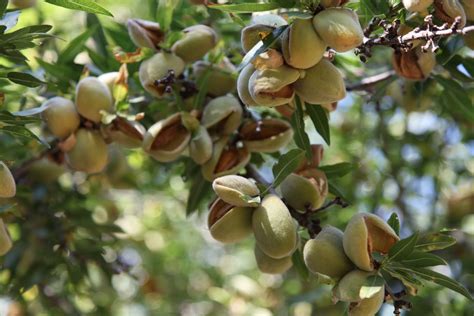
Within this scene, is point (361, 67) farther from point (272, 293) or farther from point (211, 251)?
point (211, 251)

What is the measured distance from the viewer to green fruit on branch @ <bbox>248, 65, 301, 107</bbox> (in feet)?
5.82

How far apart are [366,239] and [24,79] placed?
1047mm

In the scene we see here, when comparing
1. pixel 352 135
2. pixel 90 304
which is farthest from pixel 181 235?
pixel 352 135

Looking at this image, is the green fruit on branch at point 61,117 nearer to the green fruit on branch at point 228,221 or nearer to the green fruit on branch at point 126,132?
the green fruit on branch at point 126,132

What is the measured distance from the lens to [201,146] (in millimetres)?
2230

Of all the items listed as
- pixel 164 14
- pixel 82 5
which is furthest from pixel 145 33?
pixel 82 5

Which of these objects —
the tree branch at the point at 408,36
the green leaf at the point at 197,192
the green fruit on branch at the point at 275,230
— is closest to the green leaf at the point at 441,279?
the green fruit on branch at the point at 275,230

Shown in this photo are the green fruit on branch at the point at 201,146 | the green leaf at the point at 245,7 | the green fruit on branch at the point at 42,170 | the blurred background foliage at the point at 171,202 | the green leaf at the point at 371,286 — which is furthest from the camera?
the green fruit on branch at the point at 42,170

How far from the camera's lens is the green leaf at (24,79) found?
2066 millimetres

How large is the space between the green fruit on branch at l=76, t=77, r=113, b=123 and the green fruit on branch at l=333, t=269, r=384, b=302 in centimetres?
99

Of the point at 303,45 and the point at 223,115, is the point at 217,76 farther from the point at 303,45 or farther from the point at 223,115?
the point at 303,45

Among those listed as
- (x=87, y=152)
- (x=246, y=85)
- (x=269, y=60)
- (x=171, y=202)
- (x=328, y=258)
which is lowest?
Result: (x=171, y=202)

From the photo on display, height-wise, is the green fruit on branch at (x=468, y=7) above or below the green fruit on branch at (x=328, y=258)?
above

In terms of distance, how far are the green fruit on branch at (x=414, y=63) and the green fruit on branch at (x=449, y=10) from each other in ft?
0.69
